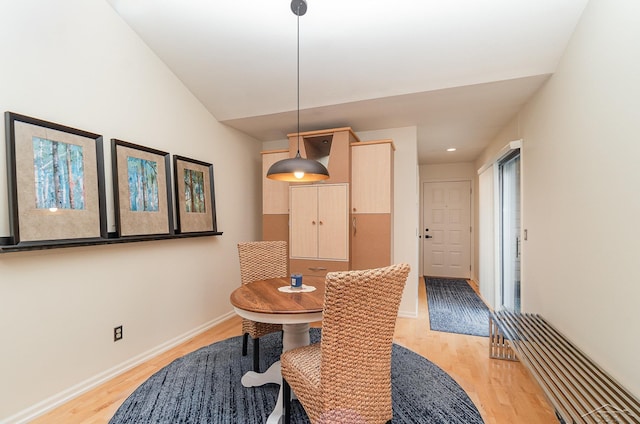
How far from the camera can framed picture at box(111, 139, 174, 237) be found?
2.35 m

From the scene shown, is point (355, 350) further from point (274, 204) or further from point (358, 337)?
point (274, 204)

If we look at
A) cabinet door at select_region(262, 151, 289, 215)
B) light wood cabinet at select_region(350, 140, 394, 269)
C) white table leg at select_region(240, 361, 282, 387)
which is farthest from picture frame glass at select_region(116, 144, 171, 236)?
light wood cabinet at select_region(350, 140, 394, 269)

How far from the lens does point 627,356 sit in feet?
4.90

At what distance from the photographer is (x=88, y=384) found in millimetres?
2143

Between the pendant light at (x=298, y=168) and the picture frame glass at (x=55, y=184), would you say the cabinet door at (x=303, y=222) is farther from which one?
the picture frame glass at (x=55, y=184)

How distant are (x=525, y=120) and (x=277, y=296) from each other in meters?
2.93

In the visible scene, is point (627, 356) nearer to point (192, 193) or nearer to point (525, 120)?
point (525, 120)

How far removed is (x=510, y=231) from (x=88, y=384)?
4290 millimetres

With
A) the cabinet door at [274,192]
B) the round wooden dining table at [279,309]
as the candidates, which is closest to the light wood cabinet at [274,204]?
the cabinet door at [274,192]

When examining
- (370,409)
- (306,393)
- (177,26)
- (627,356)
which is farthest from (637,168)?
(177,26)

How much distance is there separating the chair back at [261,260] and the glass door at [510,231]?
7.91ft

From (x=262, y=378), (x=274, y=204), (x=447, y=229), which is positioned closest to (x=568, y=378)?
(x=262, y=378)

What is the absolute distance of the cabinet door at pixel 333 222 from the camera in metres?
3.37

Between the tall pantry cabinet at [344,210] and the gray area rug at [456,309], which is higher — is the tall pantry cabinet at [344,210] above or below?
above
